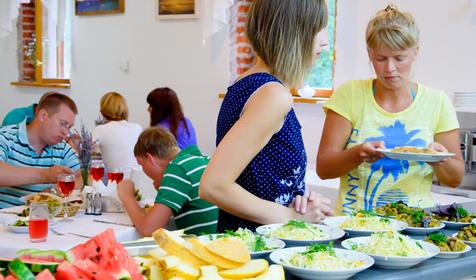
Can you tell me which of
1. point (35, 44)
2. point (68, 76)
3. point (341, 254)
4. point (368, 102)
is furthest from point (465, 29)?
point (35, 44)

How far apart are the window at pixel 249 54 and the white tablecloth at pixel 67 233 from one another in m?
2.41

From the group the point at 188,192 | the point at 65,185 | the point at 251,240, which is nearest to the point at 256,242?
the point at 251,240

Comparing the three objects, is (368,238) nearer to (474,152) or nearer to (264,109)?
(264,109)

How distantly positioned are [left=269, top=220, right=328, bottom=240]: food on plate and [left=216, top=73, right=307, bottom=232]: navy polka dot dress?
0.20 m

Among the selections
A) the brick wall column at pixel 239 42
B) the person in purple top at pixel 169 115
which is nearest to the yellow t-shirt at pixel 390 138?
the person in purple top at pixel 169 115

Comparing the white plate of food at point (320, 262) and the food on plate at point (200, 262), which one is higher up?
the food on plate at point (200, 262)

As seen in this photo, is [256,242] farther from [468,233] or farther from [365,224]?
[468,233]

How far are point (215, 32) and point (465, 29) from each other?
266cm

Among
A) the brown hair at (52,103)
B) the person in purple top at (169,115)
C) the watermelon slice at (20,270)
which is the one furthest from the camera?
the person in purple top at (169,115)

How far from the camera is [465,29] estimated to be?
4664 mm

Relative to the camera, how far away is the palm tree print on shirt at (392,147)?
249cm

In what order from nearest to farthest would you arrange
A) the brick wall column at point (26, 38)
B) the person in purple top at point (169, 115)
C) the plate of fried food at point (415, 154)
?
the plate of fried food at point (415, 154), the person in purple top at point (169, 115), the brick wall column at point (26, 38)

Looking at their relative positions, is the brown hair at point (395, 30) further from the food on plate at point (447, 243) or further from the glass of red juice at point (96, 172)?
the glass of red juice at point (96, 172)

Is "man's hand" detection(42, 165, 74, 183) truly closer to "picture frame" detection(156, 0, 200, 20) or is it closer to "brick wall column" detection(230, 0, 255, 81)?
"brick wall column" detection(230, 0, 255, 81)
